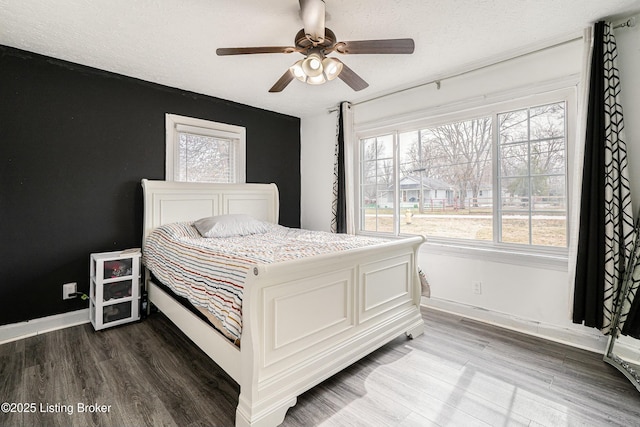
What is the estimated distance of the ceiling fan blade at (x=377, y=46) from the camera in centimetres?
181

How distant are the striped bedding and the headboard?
0.34 metres

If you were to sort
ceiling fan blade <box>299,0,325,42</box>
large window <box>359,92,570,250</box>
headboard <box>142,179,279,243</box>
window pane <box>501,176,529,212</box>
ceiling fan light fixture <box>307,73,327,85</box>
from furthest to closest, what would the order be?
1. headboard <box>142,179,279,243</box>
2. window pane <box>501,176,529,212</box>
3. large window <box>359,92,570,250</box>
4. ceiling fan light fixture <box>307,73,327,85</box>
5. ceiling fan blade <box>299,0,325,42</box>

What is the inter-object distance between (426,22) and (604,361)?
2.74 meters

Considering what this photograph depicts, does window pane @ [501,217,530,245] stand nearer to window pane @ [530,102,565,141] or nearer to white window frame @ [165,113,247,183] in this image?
window pane @ [530,102,565,141]

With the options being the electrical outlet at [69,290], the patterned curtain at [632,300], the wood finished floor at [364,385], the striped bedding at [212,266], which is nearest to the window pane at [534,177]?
the patterned curtain at [632,300]

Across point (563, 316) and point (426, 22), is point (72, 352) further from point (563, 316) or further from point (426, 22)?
point (563, 316)

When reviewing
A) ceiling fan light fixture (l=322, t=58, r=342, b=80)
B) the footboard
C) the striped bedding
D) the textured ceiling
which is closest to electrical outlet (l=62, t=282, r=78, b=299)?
the striped bedding

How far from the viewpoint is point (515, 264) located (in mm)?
2668

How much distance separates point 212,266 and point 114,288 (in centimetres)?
149

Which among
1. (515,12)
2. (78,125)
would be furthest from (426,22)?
(78,125)

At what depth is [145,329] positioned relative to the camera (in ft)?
8.73

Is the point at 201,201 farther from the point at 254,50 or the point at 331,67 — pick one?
the point at 331,67

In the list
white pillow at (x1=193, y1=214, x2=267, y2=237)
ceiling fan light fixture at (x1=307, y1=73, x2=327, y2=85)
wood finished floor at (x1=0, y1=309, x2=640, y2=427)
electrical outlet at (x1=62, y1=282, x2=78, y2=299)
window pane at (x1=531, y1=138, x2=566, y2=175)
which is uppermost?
ceiling fan light fixture at (x1=307, y1=73, x2=327, y2=85)

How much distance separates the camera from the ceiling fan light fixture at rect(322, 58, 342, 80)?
1960 millimetres
